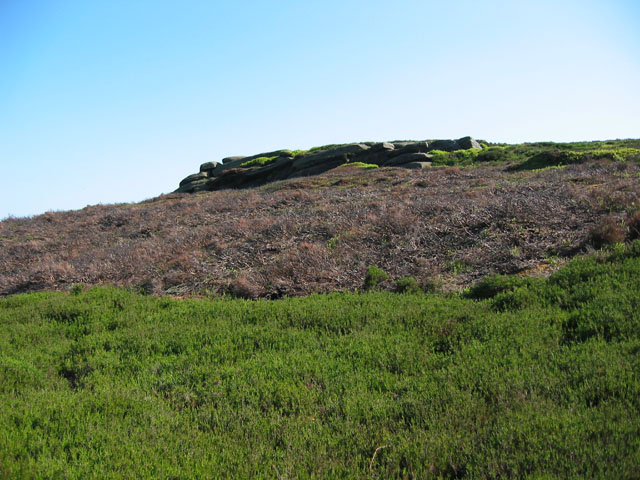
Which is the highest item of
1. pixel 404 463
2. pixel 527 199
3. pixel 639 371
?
pixel 527 199

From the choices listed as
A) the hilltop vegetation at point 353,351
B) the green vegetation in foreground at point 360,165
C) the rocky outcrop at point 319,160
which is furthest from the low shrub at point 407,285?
the green vegetation in foreground at point 360,165

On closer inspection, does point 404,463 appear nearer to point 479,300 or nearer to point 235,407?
point 235,407

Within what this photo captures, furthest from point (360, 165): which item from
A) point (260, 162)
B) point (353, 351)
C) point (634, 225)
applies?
point (353, 351)

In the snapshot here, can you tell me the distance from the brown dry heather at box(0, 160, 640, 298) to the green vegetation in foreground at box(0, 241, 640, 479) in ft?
5.43

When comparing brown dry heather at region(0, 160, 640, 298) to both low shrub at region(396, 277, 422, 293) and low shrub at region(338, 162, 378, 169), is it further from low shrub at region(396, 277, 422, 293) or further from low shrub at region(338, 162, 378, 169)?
low shrub at region(338, 162, 378, 169)

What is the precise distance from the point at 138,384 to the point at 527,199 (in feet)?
32.9

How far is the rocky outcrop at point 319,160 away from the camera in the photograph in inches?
1419

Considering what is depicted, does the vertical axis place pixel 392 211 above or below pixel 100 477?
above

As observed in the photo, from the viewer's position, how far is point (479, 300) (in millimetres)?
7086

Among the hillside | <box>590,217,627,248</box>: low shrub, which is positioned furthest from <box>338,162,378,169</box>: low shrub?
<box>590,217,627,248</box>: low shrub

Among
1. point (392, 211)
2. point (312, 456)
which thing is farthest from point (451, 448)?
point (392, 211)

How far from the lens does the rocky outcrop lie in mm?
36031

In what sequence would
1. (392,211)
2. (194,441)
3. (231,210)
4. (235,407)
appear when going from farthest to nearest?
(231,210), (392,211), (235,407), (194,441)

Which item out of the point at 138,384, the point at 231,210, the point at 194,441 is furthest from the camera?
the point at 231,210
